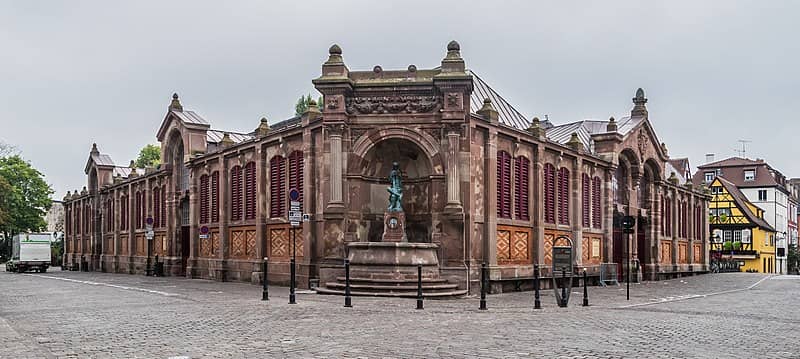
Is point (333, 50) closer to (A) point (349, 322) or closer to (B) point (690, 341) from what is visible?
(A) point (349, 322)

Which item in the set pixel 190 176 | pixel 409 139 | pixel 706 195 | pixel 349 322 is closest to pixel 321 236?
pixel 409 139

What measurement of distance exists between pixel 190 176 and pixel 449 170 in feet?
59.3

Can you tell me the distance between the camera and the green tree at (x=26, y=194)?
234ft

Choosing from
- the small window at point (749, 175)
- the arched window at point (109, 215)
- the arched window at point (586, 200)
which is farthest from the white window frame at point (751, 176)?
the arched window at point (109, 215)

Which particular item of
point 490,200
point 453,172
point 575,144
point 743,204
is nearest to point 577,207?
point 575,144

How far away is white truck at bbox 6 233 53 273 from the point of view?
2053 inches

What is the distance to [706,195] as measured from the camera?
50281mm

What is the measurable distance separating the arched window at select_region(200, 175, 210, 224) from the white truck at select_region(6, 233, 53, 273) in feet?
72.8

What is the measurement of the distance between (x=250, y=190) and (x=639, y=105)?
19.6m

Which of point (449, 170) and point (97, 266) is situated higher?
point (449, 170)

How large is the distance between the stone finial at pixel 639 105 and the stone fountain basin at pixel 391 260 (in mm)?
19272

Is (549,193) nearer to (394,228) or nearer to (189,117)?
(394,228)

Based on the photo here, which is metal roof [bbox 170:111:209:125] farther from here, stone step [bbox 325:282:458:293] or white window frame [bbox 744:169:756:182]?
white window frame [bbox 744:169:756:182]

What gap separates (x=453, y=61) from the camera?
77.8ft
